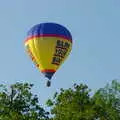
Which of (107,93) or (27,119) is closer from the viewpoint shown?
(27,119)

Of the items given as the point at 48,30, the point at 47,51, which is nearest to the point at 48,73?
the point at 47,51

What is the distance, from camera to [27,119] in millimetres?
98375

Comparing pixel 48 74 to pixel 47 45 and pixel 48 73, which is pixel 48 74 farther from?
pixel 47 45

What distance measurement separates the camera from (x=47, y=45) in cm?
9894

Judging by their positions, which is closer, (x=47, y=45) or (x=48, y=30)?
(x=48, y=30)

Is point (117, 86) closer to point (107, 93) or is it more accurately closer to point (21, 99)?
point (107, 93)

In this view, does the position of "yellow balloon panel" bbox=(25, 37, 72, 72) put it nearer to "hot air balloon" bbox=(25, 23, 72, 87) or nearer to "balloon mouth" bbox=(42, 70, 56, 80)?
"hot air balloon" bbox=(25, 23, 72, 87)

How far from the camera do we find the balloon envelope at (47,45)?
98188 mm

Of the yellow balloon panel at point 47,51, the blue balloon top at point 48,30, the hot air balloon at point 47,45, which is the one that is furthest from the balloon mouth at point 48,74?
the blue balloon top at point 48,30

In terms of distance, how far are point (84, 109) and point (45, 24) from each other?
10198 mm

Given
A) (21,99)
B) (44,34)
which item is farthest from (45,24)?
(21,99)

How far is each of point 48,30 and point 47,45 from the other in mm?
1632

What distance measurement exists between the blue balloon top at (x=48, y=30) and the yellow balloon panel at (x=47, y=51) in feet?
1.71

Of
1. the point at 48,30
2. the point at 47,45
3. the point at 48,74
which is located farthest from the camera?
the point at 47,45
